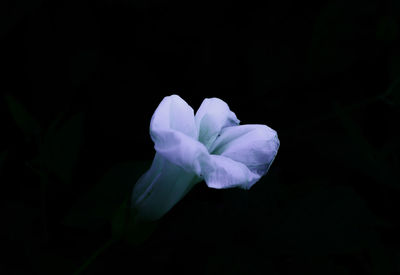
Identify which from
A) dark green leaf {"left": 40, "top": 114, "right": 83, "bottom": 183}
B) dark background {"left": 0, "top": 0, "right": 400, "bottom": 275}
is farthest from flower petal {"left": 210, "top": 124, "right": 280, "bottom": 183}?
dark green leaf {"left": 40, "top": 114, "right": 83, "bottom": 183}

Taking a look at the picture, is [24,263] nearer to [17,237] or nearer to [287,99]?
[17,237]

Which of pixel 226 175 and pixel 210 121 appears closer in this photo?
pixel 226 175

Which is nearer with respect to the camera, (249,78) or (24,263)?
(24,263)

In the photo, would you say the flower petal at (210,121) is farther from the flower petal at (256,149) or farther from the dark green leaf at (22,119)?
the dark green leaf at (22,119)

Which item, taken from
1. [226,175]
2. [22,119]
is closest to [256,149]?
[226,175]

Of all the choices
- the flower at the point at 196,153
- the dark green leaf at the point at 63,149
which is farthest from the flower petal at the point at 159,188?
the dark green leaf at the point at 63,149

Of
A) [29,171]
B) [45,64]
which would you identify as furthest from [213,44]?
[29,171]

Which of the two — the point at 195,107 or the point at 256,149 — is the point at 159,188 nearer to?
the point at 256,149
